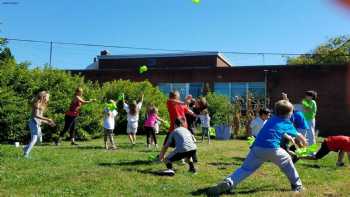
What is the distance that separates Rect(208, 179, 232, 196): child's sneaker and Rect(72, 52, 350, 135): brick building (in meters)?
24.3

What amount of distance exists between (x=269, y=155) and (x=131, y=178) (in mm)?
2605

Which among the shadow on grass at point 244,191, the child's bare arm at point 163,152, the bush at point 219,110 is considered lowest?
the shadow on grass at point 244,191

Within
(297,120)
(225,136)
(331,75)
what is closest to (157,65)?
(331,75)

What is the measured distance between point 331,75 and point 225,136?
1683cm

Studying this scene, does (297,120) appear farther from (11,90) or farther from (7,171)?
(11,90)

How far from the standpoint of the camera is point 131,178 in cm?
949

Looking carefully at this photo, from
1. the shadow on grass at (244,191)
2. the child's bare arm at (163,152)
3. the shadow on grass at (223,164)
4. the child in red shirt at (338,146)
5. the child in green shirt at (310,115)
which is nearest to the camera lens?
the shadow on grass at (244,191)

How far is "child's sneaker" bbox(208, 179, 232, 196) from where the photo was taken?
8266mm

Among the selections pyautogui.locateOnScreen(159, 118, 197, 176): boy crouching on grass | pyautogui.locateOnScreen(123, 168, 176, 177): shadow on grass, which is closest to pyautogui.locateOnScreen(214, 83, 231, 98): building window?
pyautogui.locateOnScreen(159, 118, 197, 176): boy crouching on grass

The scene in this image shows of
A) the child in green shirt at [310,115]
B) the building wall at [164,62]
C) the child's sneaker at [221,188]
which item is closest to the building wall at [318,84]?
the building wall at [164,62]

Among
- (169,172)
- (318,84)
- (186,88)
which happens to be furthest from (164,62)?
(169,172)

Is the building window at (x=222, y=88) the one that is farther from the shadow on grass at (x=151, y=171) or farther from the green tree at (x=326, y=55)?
the shadow on grass at (x=151, y=171)

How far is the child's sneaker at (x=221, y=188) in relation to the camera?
325 inches

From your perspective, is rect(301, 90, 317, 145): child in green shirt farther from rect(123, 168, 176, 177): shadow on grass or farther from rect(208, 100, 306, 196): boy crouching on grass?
rect(208, 100, 306, 196): boy crouching on grass
